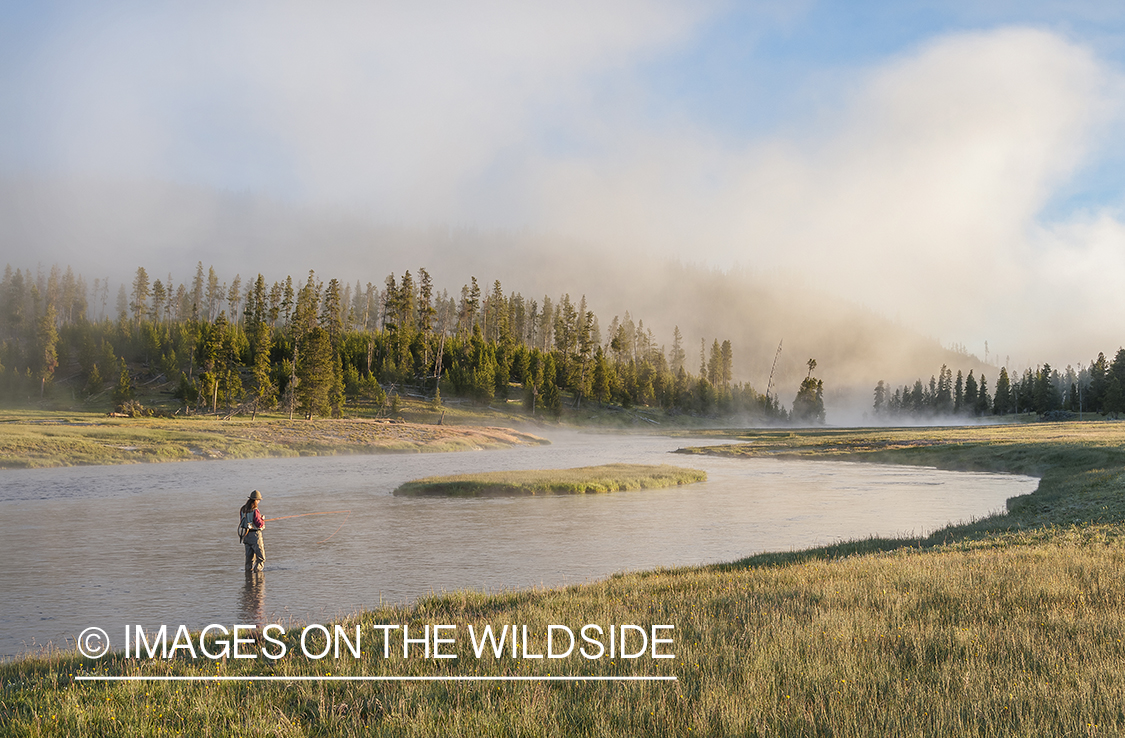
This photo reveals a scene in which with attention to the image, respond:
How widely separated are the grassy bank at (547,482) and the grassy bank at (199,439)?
32151mm

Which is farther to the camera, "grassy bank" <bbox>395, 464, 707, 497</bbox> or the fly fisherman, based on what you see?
"grassy bank" <bbox>395, 464, 707, 497</bbox>

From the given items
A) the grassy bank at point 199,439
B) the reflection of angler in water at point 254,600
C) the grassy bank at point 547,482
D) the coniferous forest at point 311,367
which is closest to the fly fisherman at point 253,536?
the reflection of angler in water at point 254,600

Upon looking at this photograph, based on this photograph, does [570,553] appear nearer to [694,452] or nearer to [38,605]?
[38,605]

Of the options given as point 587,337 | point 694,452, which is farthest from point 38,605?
point 587,337

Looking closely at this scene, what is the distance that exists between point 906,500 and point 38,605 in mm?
A: 35282

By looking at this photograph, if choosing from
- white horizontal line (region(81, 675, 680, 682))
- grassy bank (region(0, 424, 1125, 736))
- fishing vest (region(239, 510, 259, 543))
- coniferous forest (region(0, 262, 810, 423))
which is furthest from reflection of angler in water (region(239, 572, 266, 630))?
coniferous forest (region(0, 262, 810, 423))

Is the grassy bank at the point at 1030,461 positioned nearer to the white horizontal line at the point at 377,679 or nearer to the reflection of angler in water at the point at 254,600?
the white horizontal line at the point at 377,679

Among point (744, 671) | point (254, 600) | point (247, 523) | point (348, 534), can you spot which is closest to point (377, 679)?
point (744, 671)

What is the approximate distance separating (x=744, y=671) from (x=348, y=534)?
19.8 meters

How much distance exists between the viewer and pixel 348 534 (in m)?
25.4

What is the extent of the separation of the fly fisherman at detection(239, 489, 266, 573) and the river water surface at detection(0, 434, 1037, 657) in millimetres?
531

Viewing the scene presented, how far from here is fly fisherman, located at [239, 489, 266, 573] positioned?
1805 cm

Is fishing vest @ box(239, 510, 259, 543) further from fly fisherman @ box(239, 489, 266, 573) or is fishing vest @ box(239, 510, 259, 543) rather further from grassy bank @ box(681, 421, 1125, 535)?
Answer: grassy bank @ box(681, 421, 1125, 535)

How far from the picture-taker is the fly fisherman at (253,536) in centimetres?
1805
